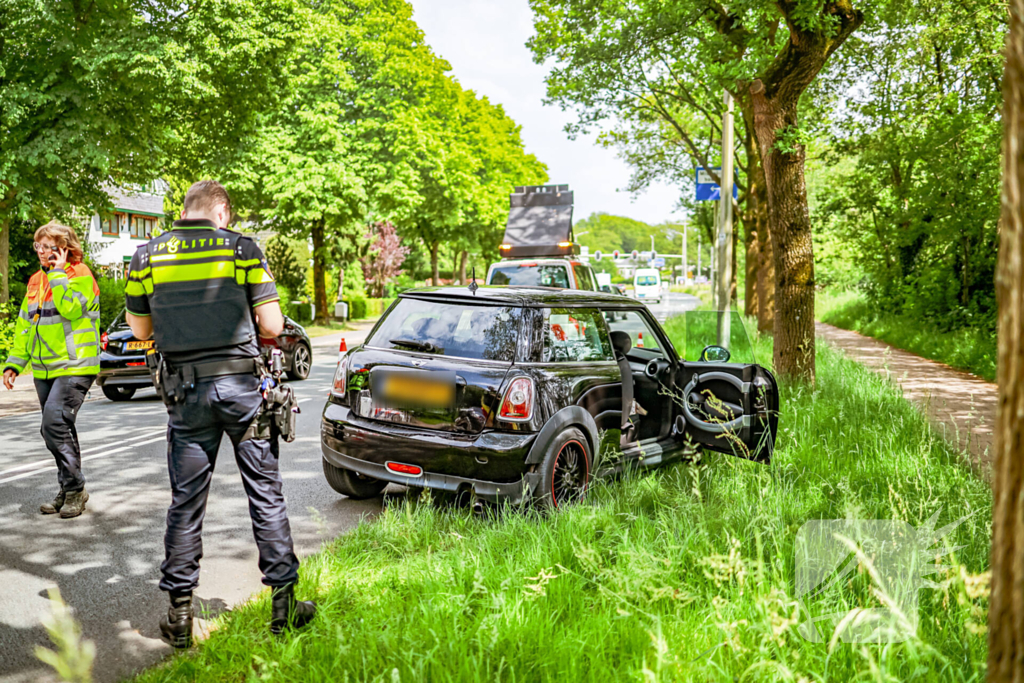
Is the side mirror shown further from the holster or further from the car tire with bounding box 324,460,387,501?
the holster

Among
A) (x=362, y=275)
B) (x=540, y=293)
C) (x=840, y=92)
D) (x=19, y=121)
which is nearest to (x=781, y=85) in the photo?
(x=540, y=293)

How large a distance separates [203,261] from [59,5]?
1464cm

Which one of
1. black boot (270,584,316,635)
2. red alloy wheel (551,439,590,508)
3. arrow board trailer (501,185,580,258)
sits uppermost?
arrow board trailer (501,185,580,258)

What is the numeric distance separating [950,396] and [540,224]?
10.3m

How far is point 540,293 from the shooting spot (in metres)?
5.69

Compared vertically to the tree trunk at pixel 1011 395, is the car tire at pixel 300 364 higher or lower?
lower

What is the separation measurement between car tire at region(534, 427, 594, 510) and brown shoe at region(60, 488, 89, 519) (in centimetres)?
324

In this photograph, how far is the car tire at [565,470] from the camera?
4930 mm

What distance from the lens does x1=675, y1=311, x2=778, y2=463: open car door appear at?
580cm

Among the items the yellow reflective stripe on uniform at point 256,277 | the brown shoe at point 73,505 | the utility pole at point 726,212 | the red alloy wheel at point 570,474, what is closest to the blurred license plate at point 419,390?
the red alloy wheel at point 570,474

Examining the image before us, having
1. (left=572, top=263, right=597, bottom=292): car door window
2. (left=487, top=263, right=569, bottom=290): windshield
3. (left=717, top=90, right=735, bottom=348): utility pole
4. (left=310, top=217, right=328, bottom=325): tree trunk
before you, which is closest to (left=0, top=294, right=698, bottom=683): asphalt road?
(left=487, top=263, right=569, bottom=290): windshield

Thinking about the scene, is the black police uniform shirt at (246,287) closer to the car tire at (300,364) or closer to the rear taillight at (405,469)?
the rear taillight at (405,469)

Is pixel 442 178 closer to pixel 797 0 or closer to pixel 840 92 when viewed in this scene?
pixel 840 92

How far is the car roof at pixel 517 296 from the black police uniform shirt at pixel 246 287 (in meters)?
1.99
